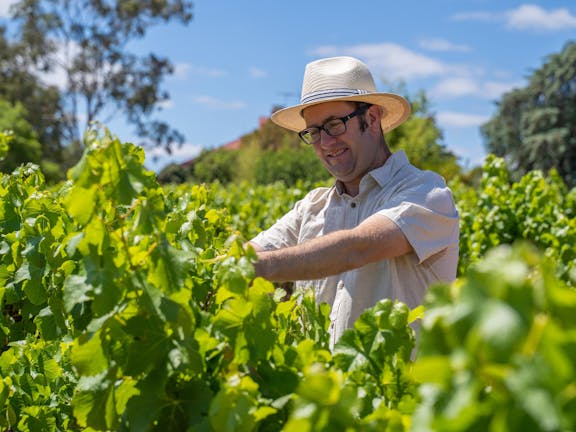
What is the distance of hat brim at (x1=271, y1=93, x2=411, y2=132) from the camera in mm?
3436

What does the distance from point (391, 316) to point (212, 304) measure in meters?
0.67

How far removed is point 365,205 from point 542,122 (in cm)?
4937

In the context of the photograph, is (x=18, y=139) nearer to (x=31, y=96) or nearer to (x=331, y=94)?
(x=31, y=96)

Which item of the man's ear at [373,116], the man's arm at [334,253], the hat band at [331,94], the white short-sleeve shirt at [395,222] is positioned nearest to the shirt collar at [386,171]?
the white short-sleeve shirt at [395,222]

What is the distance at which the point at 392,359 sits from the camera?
5.45ft

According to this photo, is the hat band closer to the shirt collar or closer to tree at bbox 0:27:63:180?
the shirt collar

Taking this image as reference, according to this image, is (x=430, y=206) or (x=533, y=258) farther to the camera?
(x=430, y=206)

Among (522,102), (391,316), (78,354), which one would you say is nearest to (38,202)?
(78,354)

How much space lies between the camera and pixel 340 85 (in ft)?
11.3

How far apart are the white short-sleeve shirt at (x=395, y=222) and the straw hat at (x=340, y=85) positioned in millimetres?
295

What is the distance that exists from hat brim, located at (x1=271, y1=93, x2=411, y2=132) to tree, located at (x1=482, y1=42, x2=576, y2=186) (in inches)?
1728

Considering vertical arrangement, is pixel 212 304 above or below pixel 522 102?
below

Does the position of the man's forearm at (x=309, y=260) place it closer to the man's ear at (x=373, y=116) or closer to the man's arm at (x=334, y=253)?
the man's arm at (x=334, y=253)

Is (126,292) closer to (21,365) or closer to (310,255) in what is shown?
(310,255)
